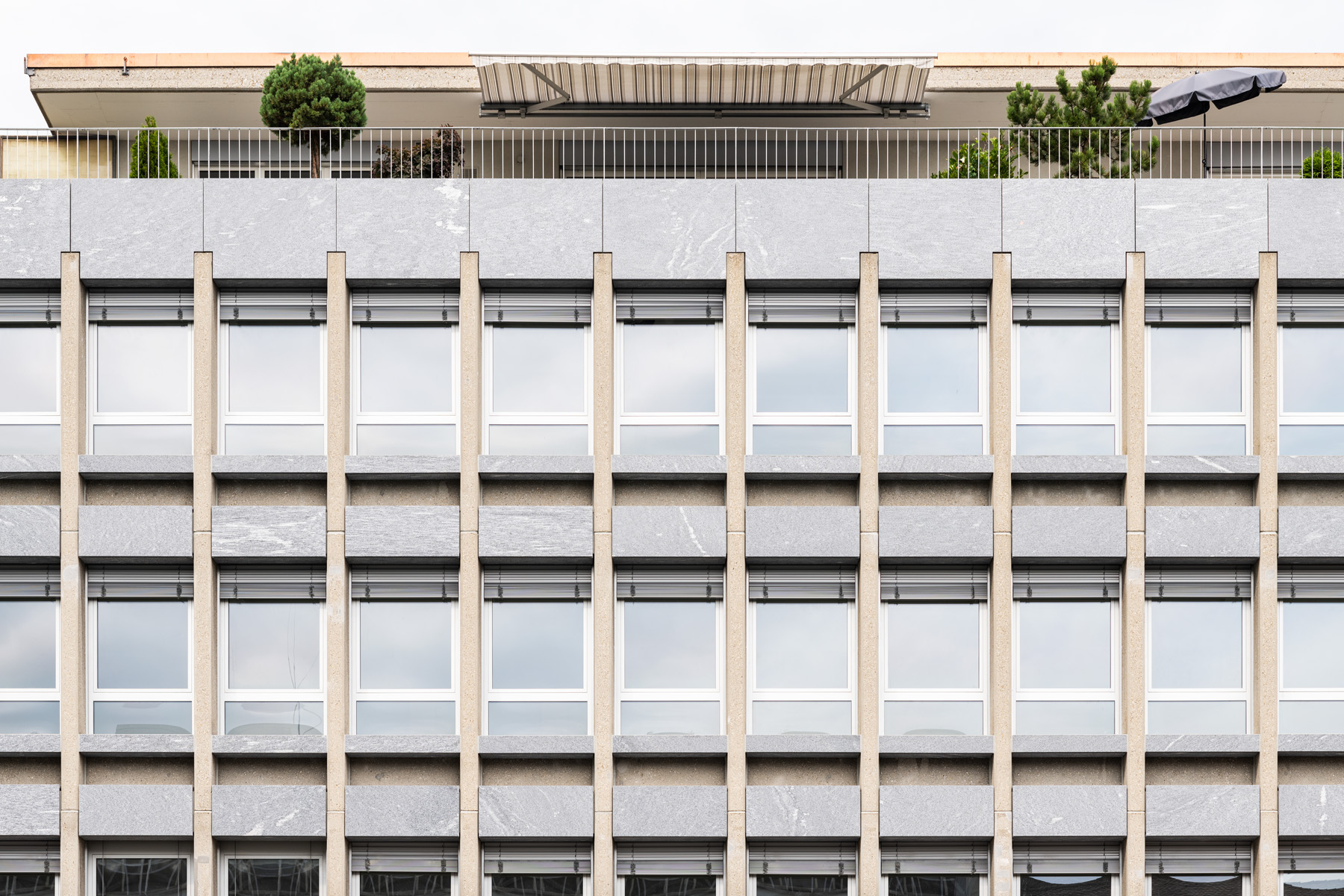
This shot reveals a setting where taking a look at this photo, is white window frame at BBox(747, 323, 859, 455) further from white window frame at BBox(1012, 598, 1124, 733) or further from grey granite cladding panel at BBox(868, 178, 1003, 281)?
white window frame at BBox(1012, 598, 1124, 733)

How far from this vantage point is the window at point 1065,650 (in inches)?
550

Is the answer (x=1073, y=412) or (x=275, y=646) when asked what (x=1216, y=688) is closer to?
(x=1073, y=412)

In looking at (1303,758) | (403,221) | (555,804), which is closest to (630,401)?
(403,221)

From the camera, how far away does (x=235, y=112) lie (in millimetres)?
19281

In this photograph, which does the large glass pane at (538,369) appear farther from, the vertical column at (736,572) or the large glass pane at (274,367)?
the large glass pane at (274,367)

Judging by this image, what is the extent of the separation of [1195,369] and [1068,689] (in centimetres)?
406

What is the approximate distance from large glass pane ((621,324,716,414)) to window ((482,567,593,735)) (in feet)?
7.05

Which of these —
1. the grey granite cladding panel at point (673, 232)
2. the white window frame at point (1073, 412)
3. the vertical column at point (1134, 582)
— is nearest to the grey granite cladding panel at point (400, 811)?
the grey granite cladding panel at point (673, 232)

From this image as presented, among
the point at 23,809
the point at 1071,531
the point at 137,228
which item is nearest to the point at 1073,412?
the point at 1071,531

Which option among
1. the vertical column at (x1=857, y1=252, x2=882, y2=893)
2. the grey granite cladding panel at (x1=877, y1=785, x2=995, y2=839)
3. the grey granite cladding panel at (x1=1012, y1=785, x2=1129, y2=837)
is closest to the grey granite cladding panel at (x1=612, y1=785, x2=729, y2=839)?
the vertical column at (x1=857, y1=252, x2=882, y2=893)

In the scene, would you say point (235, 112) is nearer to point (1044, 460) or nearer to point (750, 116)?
point (750, 116)

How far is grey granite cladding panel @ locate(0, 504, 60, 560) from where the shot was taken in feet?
44.9

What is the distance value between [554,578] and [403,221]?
4.47m

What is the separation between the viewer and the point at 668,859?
13805 millimetres
